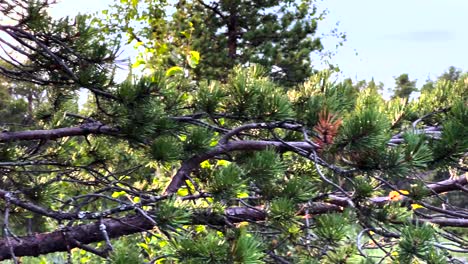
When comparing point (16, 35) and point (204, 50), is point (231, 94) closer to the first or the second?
point (16, 35)

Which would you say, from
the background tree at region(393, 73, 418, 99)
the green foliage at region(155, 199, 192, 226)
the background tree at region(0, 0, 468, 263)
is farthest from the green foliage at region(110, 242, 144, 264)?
the background tree at region(393, 73, 418, 99)

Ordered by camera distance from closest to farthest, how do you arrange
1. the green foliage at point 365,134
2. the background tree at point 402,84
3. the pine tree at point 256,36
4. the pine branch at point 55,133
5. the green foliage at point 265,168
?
the green foliage at point 365,134 → the green foliage at point 265,168 → the pine branch at point 55,133 → the pine tree at point 256,36 → the background tree at point 402,84

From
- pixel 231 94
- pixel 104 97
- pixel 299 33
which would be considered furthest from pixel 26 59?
pixel 299 33

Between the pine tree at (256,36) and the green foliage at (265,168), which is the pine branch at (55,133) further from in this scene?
the pine tree at (256,36)

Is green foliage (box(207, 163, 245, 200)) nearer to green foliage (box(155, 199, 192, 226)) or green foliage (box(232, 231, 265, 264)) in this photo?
green foliage (box(155, 199, 192, 226))

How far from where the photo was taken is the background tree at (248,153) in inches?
45.9

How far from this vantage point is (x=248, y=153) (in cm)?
179

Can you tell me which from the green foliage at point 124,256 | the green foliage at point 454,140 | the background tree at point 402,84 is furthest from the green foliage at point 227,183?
the background tree at point 402,84

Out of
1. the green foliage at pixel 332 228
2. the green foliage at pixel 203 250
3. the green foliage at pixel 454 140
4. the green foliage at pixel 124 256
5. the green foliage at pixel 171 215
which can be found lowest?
the green foliage at pixel 124 256

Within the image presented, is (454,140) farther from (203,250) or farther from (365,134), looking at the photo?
(203,250)

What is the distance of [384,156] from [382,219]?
195 mm

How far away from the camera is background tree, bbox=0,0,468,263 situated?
3.82 feet

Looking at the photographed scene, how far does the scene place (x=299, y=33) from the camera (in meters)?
10.3

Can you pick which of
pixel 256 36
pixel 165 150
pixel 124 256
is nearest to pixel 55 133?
pixel 165 150
